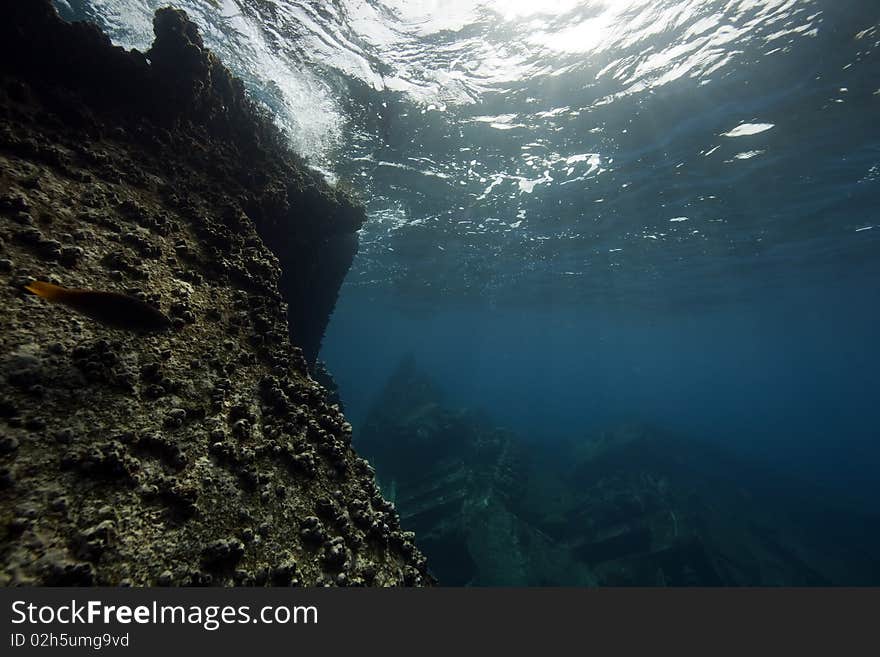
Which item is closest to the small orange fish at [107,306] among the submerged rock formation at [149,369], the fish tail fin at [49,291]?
the fish tail fin at [49,291]

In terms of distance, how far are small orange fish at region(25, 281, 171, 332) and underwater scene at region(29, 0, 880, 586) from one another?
1.15 meters

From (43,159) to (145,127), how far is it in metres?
2.00

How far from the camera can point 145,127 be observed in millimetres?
5254

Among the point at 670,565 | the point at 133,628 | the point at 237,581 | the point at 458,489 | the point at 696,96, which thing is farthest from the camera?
the point at 458,489

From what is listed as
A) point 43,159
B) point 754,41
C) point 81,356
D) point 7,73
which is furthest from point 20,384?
point 754,41

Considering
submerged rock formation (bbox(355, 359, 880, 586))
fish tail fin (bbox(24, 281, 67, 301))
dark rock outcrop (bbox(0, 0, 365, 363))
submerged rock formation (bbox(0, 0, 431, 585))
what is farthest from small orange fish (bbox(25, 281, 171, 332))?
submerged rock formation (bbox(355, 359, 880, 586))

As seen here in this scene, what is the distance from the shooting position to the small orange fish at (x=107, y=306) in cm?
221

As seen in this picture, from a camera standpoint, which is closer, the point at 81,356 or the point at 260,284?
the point at 81,356

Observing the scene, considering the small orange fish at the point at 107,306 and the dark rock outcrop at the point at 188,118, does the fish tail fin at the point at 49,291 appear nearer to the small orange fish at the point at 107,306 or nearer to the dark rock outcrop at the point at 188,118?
the small orange fish at the point at 107,306

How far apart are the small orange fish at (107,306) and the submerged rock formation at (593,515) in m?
17.7

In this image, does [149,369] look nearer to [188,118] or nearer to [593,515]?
[188,118]

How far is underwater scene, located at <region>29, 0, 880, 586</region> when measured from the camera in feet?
32.4

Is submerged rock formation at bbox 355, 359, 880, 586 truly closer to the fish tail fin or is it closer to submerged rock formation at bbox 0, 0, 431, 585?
submerged rock formation at bbox 0, 0, 431, 585

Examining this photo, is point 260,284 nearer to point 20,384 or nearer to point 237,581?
point 20,384
